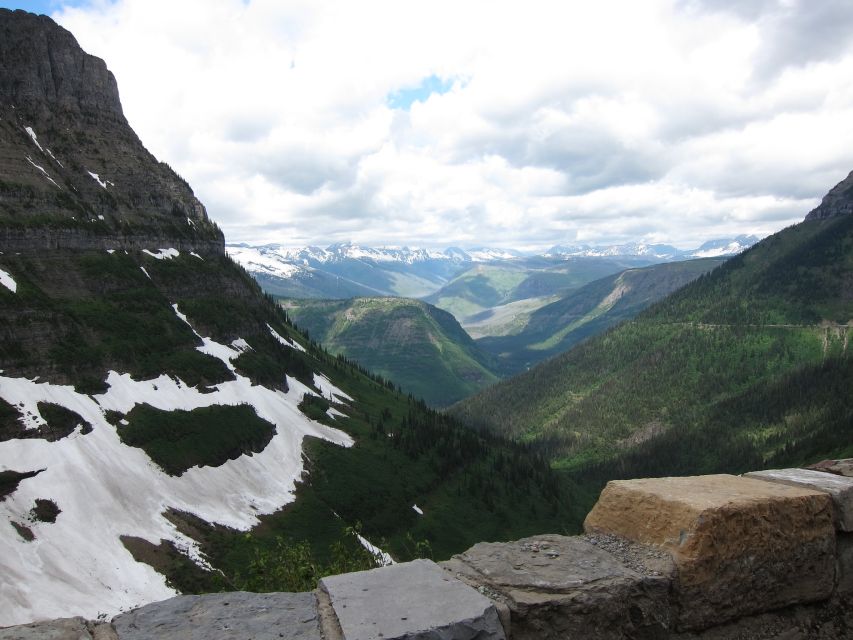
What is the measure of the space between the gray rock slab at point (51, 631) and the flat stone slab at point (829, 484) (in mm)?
9968

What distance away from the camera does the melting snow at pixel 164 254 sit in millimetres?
180375

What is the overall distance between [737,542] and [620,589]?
1757mm

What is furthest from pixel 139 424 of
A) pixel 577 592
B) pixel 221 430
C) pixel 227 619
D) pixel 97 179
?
pixel 577 592

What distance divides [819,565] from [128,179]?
215m

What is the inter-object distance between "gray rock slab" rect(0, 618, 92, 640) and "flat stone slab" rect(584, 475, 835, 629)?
23.3 ft

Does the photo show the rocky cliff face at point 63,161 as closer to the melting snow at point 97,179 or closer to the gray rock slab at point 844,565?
the melting snow at point 97,179

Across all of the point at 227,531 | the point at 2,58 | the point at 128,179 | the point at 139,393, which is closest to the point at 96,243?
the point at 128,179

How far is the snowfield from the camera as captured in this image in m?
72.1

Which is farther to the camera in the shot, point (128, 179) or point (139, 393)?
point (128, 179)

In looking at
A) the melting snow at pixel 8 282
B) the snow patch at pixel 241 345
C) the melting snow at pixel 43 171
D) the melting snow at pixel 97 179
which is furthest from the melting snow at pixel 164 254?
the melting snow at pixel 8 282

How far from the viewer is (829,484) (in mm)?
8867

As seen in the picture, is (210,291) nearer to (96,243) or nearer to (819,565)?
Answer: (96,243)

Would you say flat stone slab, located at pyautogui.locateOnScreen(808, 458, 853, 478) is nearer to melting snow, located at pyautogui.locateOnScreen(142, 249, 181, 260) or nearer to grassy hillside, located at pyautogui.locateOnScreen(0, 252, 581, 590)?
grassy hillside, located at pyautogui.locateOnScreen(0, 252, 581, 590)

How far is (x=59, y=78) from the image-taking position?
617ft
